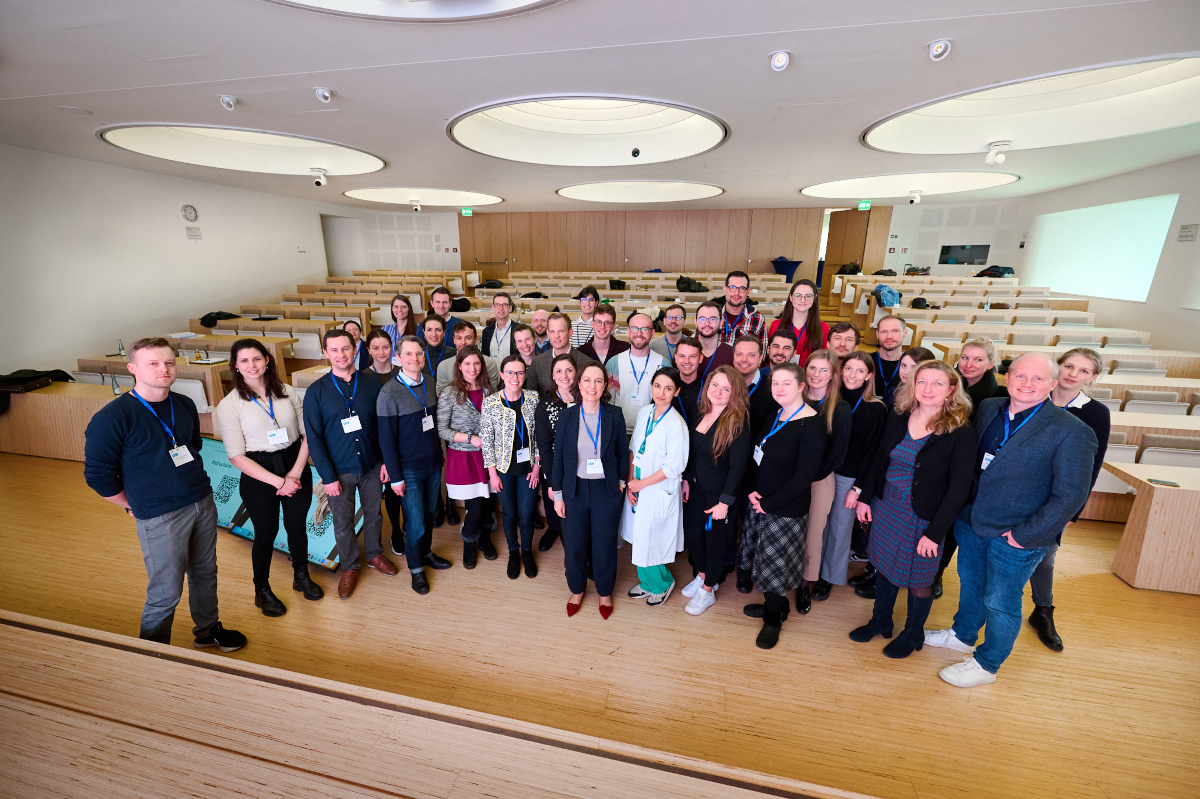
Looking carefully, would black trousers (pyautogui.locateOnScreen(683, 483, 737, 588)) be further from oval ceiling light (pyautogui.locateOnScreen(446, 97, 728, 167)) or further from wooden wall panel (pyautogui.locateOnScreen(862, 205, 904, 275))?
wooden wall panel (pyautogui.locateOnScreen(862, 205, 904, 275))

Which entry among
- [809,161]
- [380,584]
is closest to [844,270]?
[809,161]

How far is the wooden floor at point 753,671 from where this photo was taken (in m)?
1.93

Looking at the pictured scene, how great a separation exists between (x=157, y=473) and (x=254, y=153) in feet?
24.9

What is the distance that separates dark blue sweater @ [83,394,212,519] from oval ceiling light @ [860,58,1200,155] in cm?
626

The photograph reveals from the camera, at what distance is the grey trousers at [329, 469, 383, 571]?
2.82 meters

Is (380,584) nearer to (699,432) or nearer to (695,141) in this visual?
(699,432)

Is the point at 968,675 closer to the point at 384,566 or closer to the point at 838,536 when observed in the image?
the point at 838,536

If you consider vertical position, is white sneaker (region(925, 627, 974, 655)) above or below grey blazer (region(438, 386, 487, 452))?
below

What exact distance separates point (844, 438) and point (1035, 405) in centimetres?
78

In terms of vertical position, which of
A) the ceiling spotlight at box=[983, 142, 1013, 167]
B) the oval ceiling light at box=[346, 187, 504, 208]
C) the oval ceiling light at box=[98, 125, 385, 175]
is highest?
the oval ceiling light at box=[346, 187, 504, 208]

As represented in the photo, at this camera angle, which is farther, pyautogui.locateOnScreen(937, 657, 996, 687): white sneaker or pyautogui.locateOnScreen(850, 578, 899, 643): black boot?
pyautogui.locateOnScreen(850, 578, 899, 643): black boot

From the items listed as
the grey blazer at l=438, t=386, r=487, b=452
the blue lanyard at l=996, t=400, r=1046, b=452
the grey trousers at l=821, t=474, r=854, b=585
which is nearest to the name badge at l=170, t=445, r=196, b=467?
the grey blazer at l=438, t=386, r=487, b=452

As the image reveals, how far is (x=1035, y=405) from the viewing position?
6.59 ft

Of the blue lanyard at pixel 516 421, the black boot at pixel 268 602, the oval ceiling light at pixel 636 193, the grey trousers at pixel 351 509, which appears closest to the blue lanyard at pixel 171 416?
the grey trousers at pixel 351 509
